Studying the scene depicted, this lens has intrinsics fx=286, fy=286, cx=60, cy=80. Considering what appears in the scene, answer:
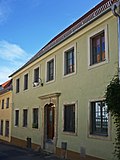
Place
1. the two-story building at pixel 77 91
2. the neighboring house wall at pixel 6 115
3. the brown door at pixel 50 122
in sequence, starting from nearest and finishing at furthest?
the two-story building at pixel 77 91 → the brown door at pixel 50 122 → the neighboring house wall at pixel 6 115

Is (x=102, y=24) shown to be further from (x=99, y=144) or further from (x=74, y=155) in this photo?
(x=74, y=155)

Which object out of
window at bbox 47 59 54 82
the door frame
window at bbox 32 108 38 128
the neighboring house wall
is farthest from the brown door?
the neighboring house wall

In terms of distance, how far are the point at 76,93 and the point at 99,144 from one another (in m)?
2.97

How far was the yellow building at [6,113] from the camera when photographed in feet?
85.9

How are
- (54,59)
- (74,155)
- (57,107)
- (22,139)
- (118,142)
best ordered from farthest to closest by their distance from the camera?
1. (22,139)
2. (54,59)
3. (57,107)
4. (74,155)
5. (118,142)

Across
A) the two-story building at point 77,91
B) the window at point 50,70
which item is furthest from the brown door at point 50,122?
the window at point 50,70

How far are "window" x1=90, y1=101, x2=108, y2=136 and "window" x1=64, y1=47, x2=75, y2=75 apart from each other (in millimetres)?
2908

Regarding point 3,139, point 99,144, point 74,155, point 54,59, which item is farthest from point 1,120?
point 99,144

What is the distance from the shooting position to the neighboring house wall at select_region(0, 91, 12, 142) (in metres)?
26.1

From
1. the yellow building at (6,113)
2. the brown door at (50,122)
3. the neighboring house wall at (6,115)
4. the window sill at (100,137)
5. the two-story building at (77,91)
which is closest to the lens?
the window sill at (100,137)

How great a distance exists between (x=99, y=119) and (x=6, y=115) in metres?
17.3

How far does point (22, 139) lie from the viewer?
21.2 meters

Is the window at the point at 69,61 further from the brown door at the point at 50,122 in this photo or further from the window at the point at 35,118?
the window at the point at 35,118

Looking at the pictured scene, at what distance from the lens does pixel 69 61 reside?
47.8 ft
